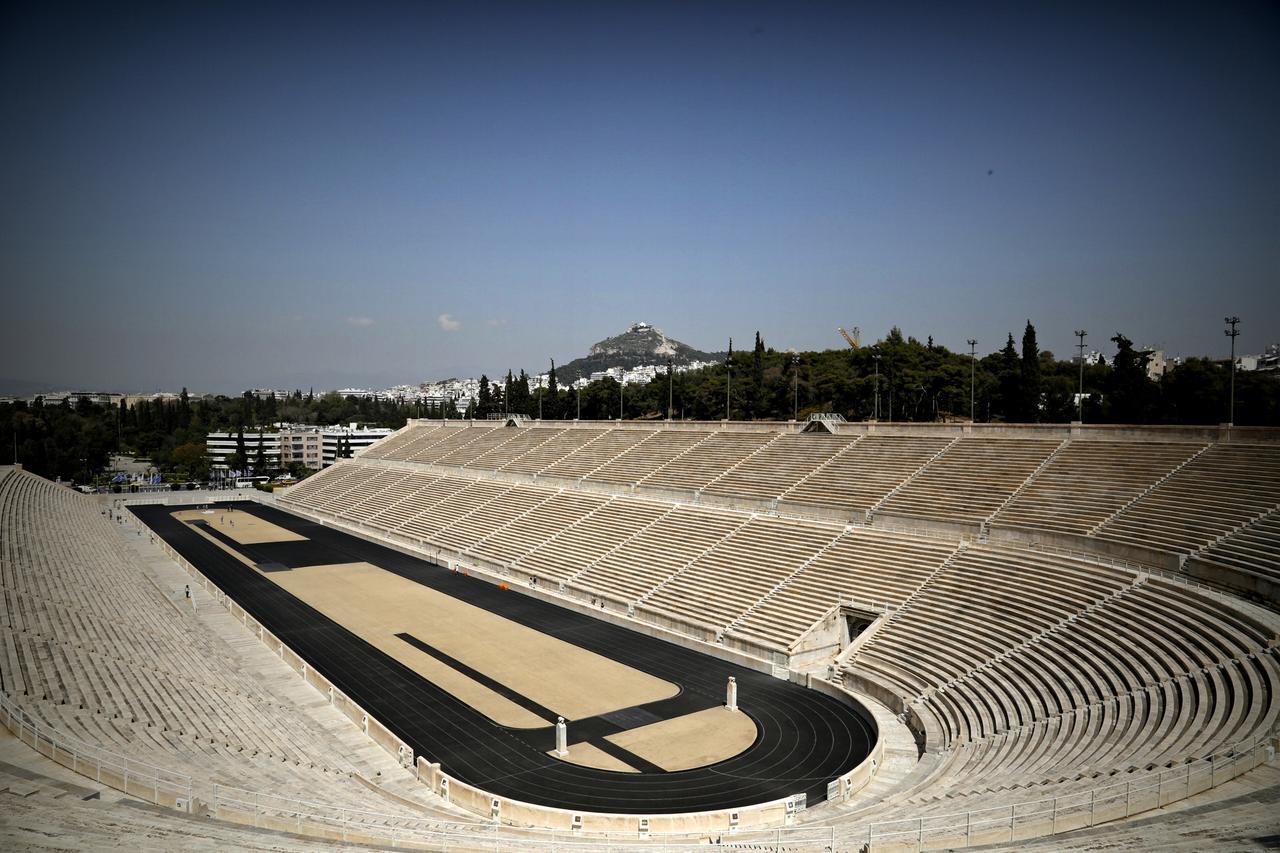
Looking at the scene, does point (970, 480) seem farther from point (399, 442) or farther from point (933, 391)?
point (399, 442)

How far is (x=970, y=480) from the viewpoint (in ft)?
98.9

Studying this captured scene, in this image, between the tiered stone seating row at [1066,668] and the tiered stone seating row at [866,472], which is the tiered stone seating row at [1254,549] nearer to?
the tiered stone seating row at [1066,668]

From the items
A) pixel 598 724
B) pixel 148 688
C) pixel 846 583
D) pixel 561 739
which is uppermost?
pixel 846 583

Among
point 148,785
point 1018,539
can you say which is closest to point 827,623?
point 1018,539

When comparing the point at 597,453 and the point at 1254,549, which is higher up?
the point at 597,453

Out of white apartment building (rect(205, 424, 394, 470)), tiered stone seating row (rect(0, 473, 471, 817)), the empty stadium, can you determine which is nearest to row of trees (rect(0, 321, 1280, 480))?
white apartment building (rect(205, 424, 394, 470))

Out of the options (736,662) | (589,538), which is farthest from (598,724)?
(589,538)

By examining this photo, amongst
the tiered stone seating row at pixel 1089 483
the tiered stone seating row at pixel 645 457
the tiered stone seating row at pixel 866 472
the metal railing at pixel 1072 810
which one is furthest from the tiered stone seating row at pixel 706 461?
the metal railing at pixel 1072 810

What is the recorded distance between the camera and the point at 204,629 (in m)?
27.9

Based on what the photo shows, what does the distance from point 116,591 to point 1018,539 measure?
3353cm

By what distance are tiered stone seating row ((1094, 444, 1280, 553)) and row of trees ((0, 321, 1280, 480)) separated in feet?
55.2

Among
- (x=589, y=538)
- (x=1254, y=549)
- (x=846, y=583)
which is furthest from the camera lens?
(x=589, y=538)

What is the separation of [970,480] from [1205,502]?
7.99 metres

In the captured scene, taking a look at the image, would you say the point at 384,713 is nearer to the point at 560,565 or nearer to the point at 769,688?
the point at 769,688
